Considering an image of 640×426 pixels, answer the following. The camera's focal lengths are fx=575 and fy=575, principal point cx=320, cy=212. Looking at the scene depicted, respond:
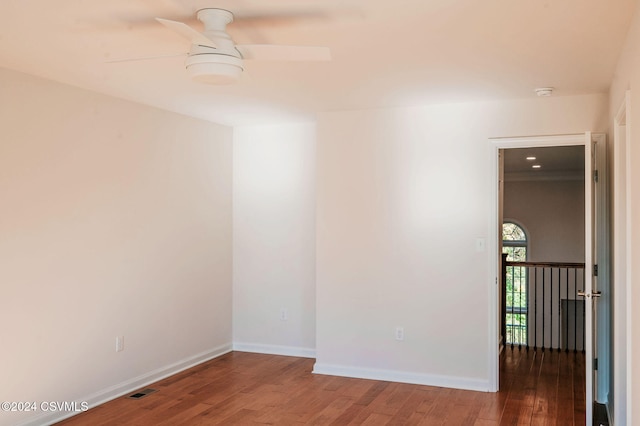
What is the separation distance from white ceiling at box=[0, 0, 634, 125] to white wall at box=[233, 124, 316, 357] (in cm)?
130

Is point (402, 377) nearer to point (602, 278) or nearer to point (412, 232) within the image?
point (412, 232)

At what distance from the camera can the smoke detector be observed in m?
4.27

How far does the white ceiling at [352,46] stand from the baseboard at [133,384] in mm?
2322

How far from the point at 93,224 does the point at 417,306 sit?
2745mm

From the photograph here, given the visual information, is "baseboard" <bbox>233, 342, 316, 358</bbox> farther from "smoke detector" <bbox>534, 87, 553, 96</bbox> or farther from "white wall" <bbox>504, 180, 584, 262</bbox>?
"white wall" <bbox>504, 180, 584, 262</bbox>

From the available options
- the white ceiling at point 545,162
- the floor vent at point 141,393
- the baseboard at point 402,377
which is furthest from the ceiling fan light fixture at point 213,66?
the white ceiling at point 545,162

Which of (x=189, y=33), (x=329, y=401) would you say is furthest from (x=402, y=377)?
(x=189, y=33)

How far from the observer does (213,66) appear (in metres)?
2.69

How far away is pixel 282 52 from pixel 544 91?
2.48m

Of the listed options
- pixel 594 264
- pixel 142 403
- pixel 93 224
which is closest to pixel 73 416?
pixel 142 403

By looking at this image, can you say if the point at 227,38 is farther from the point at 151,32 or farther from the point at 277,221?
the point at 277,221

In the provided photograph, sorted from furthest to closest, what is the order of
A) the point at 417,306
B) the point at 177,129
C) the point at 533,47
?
the point at 177,129 → the point at 417,306 → the point at 533,47

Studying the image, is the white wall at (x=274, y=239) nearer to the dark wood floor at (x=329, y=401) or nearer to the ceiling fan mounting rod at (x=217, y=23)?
the dark wood floor at (x=329, y=401)

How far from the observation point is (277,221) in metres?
6.05
